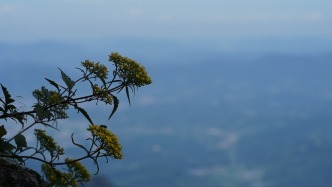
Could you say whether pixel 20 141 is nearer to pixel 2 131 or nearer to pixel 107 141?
pixel 2 131

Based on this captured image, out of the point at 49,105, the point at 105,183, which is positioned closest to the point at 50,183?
the point at 49,105

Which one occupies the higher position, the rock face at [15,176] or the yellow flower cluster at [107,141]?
the yellow flower cluster at [107,141]

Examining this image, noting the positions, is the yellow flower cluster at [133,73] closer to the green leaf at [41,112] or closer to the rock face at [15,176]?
the green leaf at [41,112]

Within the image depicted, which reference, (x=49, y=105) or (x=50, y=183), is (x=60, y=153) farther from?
(x=49, y=105)

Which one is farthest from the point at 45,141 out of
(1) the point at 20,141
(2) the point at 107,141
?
(2) the point at 107,141

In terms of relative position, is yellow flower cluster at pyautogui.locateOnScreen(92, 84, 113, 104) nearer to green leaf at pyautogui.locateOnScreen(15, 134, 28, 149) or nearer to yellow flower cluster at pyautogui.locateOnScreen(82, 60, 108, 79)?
yellow flower cluster at pyautogui.locateOnScreen(82, 60, 108, 79)
